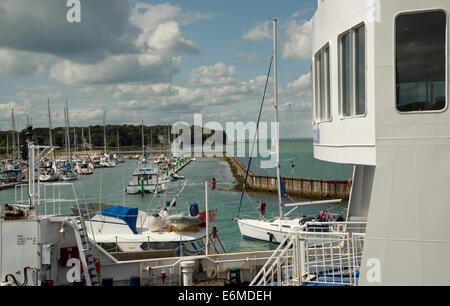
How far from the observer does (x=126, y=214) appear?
18406mm

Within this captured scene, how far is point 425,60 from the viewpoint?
4762 millimetres

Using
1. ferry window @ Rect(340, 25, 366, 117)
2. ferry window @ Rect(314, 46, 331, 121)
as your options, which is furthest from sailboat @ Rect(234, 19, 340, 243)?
ferry window @ Rect(340, 25, 366, 117)

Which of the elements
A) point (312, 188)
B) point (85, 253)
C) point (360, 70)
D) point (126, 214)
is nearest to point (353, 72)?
point (360, 70)

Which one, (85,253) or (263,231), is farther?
(263,231)

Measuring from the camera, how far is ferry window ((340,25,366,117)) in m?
5.25

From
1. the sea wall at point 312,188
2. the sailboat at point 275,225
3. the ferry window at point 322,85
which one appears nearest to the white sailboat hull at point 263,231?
the sailboat at point 275,225

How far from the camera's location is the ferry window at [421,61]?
471 cm

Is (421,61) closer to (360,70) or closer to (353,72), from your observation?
(360,70)

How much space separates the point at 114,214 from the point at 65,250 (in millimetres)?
8566

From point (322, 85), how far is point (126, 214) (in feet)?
45.0

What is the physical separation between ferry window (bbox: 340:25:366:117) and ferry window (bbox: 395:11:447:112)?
1.61ft

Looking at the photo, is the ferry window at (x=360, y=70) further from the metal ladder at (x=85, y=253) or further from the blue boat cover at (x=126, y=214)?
the blue boat cover at (x=126, y=214)

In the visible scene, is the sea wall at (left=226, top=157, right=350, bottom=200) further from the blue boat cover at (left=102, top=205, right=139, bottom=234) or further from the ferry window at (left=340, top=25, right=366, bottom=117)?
the ferry window at (left=340, top=25, right=366, bottom=117)
